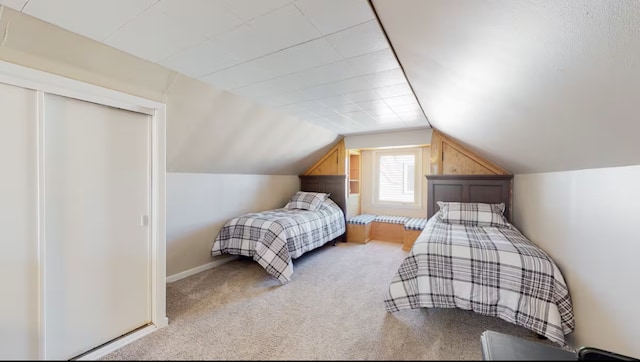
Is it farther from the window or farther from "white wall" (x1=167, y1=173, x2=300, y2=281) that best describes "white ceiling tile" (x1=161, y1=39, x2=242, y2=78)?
the window

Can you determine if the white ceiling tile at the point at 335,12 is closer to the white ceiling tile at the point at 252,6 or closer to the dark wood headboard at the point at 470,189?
the white ceiling tile at the point at 252,6

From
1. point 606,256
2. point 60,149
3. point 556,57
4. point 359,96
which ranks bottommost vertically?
point 606,256

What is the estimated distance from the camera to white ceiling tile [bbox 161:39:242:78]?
1.94 m

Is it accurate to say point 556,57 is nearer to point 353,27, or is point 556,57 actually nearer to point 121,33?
point 353,27

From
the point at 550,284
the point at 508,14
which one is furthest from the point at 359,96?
the point at 550,284

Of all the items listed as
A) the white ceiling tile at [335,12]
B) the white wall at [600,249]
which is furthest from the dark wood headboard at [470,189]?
the white ceiling tile at [335,12]

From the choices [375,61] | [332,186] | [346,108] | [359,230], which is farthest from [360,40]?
[359,230]

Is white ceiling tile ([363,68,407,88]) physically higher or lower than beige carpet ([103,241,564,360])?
higher

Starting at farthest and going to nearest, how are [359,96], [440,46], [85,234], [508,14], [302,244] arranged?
[302,244] → [359,96] → [85,234] → [440,46] → [508,14]

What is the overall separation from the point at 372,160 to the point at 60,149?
15.6ft

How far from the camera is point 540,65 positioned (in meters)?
1.28

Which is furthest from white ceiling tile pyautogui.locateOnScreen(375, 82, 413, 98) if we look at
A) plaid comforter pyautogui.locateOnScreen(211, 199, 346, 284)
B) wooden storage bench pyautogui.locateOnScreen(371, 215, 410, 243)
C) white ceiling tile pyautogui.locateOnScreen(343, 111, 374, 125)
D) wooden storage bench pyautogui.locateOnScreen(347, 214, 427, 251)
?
wooden storage bench pyautogui.locateOnScreen(371, 215, 410, 243)

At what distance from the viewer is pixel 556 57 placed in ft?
3.86

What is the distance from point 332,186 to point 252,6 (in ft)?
12.7
